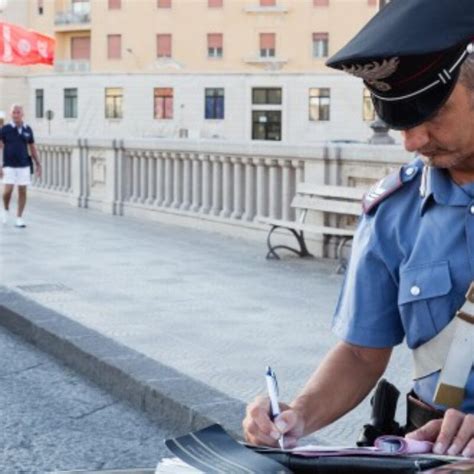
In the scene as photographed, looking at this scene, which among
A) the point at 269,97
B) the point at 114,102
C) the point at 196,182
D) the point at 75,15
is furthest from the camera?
the point at 75,15

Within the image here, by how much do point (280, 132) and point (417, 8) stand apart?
67.5m

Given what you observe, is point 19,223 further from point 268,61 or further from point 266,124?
point 266,124

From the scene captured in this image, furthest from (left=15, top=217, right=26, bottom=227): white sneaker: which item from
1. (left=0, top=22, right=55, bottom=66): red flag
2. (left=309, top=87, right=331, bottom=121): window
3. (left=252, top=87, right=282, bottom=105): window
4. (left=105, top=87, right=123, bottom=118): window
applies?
(left=105, top=87, right=123, bottom=118): window

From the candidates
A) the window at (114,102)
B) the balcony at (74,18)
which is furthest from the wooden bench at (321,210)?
the balcony at (74,18)

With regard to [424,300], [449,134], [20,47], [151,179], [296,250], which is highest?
[20,47]

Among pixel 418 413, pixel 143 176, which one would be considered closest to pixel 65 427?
pixel 418 413

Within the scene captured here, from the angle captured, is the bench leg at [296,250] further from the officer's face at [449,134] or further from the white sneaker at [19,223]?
the officer's face at [449,134]

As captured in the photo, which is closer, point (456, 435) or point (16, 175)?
point (456, 435)

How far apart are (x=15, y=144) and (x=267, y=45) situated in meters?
51.7

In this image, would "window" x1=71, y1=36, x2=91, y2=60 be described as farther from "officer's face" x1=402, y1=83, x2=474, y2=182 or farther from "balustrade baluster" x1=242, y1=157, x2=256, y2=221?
"officer's face" x1=402, y1=83, x2=474, y2=182

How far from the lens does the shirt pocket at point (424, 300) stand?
213 cm

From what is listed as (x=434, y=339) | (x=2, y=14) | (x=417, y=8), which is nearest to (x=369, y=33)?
(x=417, y=8)

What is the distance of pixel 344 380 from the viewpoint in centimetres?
236

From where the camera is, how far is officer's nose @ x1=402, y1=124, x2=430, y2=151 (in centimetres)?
205
